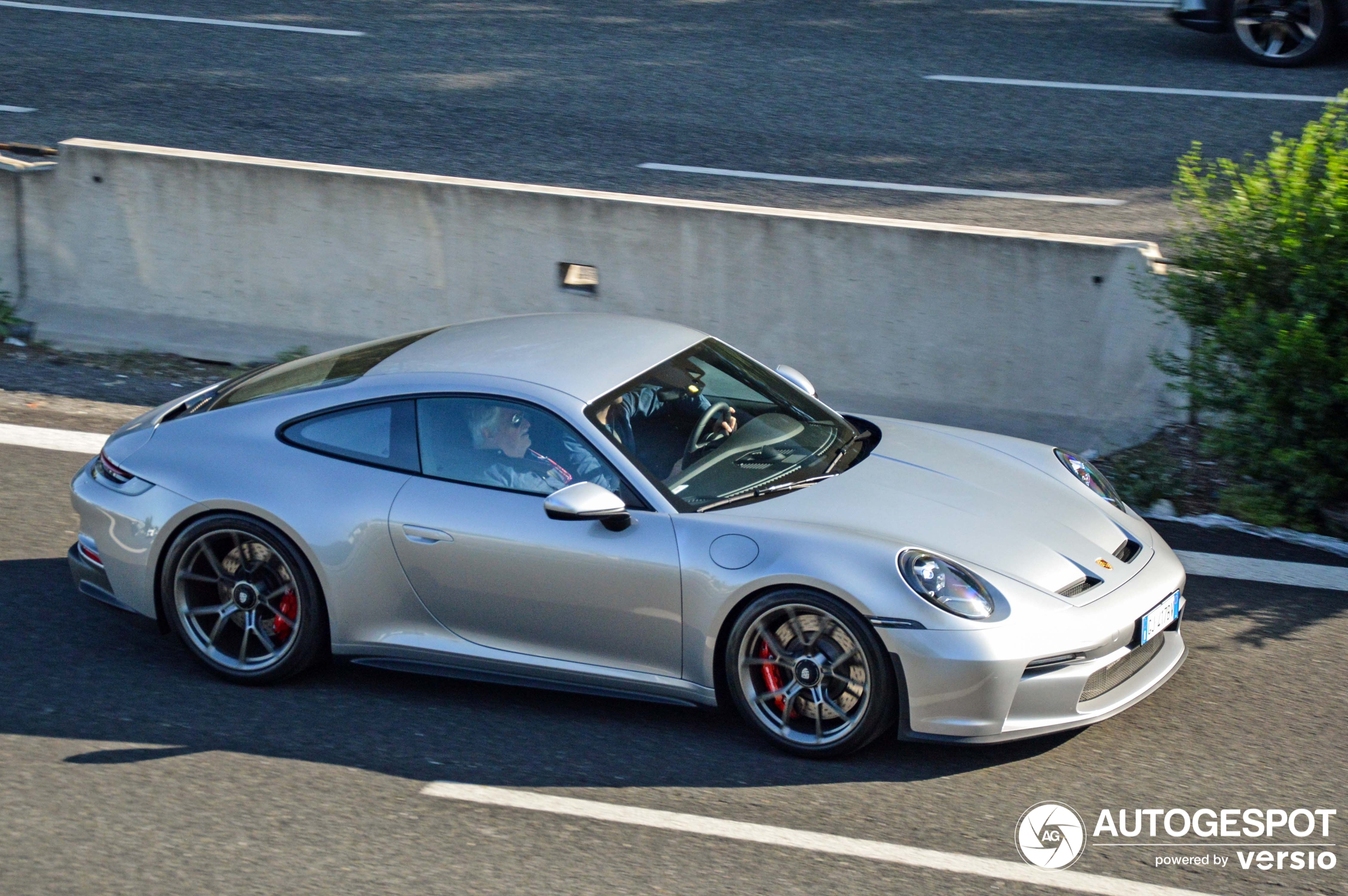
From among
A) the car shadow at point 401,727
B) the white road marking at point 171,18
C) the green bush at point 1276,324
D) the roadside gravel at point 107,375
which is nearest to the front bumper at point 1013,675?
the car shadow at point 401,727

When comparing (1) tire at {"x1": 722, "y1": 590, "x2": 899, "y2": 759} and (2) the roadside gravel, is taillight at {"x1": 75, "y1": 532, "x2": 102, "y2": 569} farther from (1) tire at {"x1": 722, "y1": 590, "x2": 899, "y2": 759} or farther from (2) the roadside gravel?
(2) the roadside gravel

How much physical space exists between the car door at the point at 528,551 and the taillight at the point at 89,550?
1.37 metres

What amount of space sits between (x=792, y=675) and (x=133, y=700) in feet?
8.07

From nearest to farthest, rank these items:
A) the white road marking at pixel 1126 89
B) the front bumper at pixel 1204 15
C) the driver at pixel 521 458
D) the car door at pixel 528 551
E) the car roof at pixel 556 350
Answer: the car door at pixel 528 551
the driver at pixel 521 458
the car roof at pixel 556 350
the white road marking at pixel 1126 89
the front bumper at pixel 1204 15

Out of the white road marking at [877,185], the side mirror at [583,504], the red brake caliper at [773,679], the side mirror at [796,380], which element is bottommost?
the red brake caliper at [773,679]

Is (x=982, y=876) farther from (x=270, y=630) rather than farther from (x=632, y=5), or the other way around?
(x=632, y=5)

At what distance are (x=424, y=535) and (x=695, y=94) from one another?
870 centimetres

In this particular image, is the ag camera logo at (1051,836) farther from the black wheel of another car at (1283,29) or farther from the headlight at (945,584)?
the black wheel of another car at (1283,29)

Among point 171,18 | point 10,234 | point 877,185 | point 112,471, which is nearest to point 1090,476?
point 112,471

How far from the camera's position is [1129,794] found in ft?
15.1

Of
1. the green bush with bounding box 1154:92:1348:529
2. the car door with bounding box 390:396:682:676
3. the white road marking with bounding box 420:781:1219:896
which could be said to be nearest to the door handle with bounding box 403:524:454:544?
the car door with bounding box 390:396:682:676

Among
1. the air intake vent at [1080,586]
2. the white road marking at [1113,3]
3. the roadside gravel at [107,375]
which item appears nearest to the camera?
the air intake vent at [1080,586]

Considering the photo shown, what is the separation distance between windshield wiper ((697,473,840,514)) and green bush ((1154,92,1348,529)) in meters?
2.69

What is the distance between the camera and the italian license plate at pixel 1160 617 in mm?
4863
